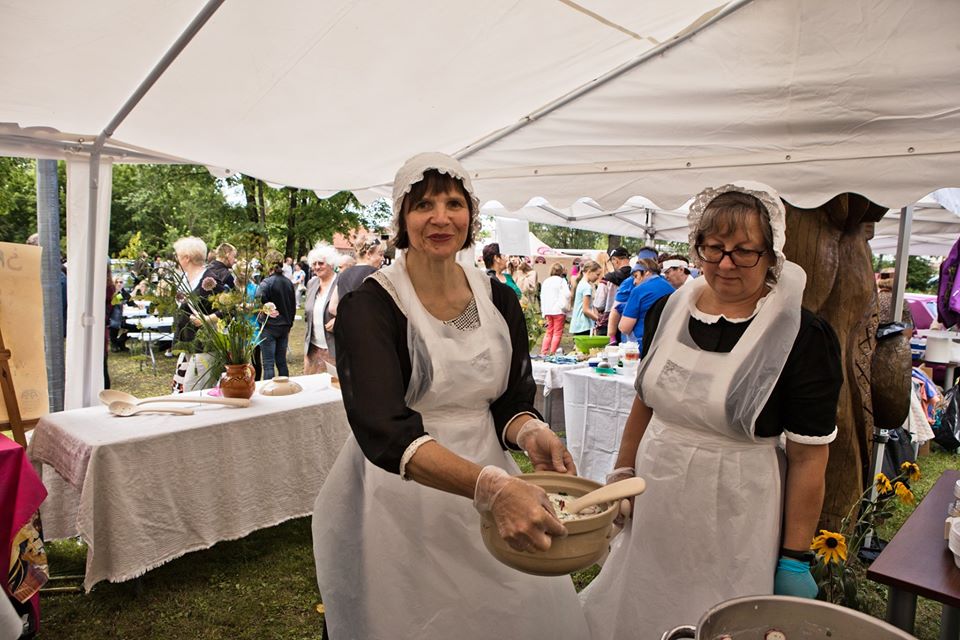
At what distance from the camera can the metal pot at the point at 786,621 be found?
907mm

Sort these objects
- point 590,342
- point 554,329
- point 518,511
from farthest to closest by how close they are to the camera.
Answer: point 554,329 → point 590,342 → point 518,511

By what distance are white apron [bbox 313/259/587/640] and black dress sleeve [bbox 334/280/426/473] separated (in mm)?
53

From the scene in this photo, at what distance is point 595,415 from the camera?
4461mm

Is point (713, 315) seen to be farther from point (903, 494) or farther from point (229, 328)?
point (229, 328)

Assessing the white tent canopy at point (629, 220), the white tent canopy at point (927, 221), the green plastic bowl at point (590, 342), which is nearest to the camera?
the green plastic bowl at point (590, 342)

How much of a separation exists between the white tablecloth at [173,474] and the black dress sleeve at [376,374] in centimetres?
201

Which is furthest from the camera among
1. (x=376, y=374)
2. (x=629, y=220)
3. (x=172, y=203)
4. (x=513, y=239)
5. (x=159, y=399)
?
(x=172, y=203)

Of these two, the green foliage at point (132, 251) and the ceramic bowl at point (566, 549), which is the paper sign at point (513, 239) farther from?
the ceramic bowl at point (566, 549)

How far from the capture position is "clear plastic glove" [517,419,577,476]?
1.48 metres

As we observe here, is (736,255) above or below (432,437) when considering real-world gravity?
above

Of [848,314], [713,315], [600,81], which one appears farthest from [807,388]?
[600,81]

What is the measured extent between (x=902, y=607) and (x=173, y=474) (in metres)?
2.97

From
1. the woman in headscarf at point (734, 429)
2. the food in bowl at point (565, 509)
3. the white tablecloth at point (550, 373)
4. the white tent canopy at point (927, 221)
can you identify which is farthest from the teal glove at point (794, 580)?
the white tent canopy at point (927, 221)

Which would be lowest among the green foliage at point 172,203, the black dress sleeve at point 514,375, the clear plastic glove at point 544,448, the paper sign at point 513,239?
the clear plastic glove at point 544,448
